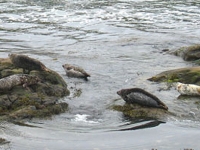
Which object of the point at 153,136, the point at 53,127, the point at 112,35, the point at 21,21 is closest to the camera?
the point at 153,136

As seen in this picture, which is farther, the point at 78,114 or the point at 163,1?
the point at 163,1

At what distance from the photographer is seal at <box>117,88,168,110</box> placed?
413 inches

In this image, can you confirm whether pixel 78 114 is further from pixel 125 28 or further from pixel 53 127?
pixel 125 28

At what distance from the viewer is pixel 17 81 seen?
11.4m

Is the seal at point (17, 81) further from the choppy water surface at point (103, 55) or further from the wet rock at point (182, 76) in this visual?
the wet rock at point (182, 76)

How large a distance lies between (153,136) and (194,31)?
691 inches

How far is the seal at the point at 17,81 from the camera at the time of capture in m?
11.1

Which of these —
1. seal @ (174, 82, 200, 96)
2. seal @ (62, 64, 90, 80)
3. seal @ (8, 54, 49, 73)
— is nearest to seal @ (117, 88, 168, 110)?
seal @ (174, 82, 200, 96)

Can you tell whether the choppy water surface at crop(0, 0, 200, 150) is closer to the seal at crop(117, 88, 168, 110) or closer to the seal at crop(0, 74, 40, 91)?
the seal at crop(117, 88, 168, 110)

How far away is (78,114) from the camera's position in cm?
1030

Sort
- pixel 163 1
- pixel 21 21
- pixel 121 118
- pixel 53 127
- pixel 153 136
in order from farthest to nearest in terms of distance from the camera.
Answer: pixel 163 1 → pixel 21 21 → pixel 121 118 → pixel 53 127 → pixel 153 136

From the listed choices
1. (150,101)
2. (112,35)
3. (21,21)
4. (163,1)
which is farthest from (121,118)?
(163,1)

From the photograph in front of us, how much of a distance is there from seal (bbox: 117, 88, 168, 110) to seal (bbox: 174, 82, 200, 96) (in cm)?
160

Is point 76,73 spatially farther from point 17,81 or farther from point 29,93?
point 29,93
